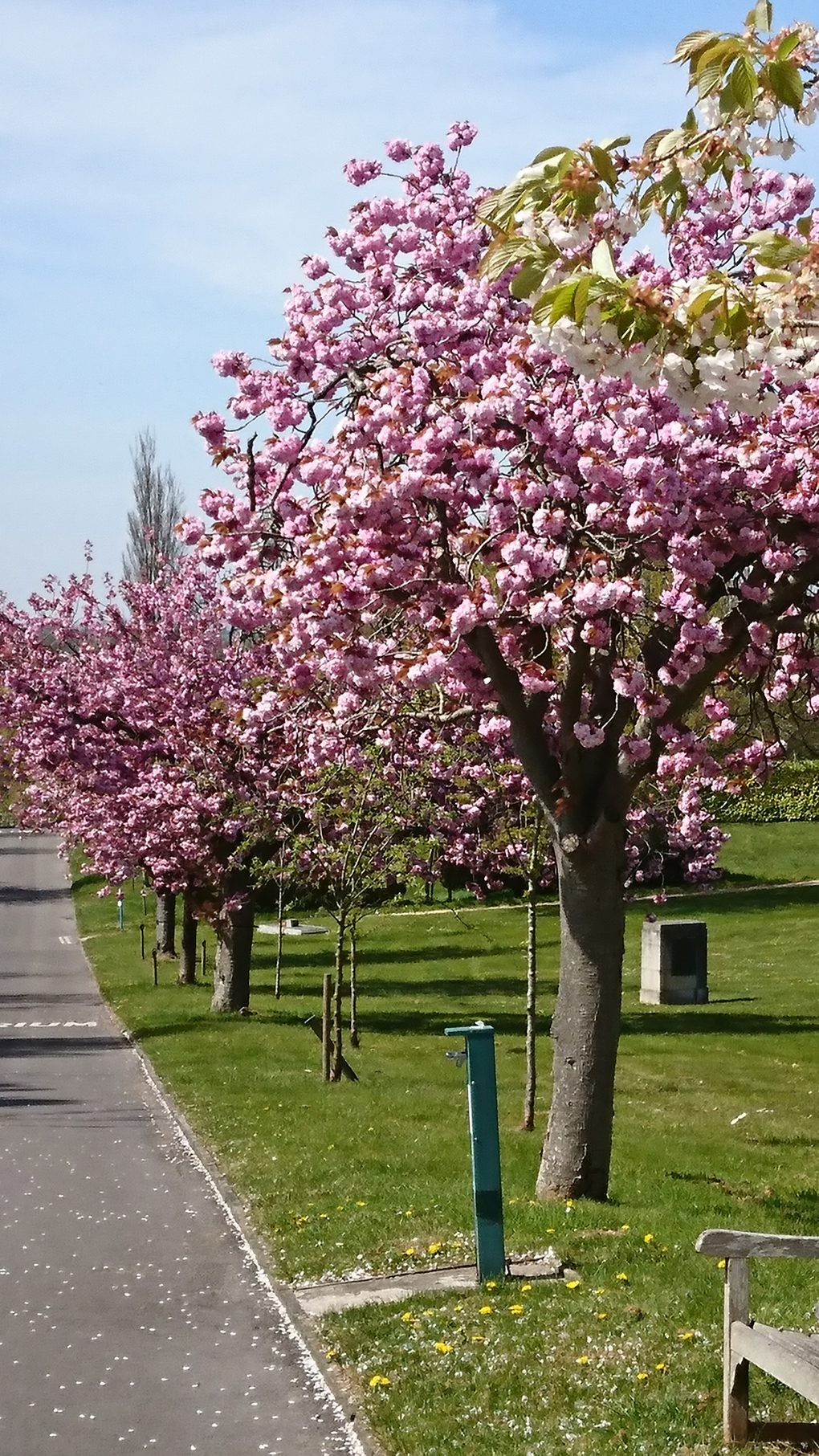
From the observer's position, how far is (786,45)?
543cm

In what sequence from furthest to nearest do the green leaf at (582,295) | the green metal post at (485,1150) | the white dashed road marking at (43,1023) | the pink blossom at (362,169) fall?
the white dashed road marking at (43,1023) → the pink blossom at (362,169) → the green metal post at (485,1150) → the green leaf at (582,295)

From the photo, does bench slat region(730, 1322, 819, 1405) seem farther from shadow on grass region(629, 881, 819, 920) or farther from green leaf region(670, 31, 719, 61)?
shadow on grass region(629, 881, 819, 920)

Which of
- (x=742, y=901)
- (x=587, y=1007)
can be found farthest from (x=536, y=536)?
(x=742, y=901)

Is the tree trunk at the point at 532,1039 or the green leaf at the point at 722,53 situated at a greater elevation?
the green leaf at the point at 722,53

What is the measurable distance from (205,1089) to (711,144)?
1498 centimetres

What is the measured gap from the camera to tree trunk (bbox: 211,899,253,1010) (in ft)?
96.4

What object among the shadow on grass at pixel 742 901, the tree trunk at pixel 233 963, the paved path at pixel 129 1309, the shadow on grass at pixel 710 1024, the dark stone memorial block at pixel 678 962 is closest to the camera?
the paved path at pixel 129 1309

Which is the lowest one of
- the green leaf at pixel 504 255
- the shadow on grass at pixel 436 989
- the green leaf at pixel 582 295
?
the shadow on grass at pixel 436 989

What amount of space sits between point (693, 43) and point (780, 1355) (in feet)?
14.7

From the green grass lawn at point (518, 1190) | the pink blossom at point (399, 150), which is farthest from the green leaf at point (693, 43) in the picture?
the pink blossom at point (399, 150)

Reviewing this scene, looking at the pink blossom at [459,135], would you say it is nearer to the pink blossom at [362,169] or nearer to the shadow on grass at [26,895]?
the pink blossom at [362,169]

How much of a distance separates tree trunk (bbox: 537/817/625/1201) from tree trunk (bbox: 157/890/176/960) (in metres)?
31.5

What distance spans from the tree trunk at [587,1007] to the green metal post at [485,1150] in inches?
91.0

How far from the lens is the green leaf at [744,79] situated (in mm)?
5395
